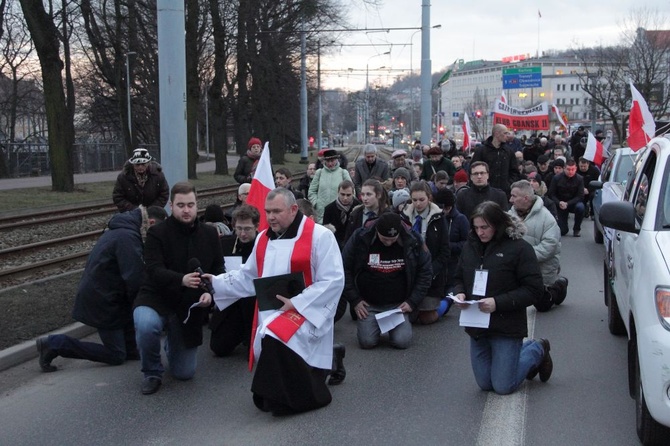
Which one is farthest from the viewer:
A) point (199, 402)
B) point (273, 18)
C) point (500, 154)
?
point (273, 18)

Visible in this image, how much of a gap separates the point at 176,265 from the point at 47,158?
127 feet

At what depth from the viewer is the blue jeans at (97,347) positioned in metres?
7.26

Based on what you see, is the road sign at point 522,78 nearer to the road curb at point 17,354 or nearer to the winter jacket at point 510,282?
the road curb at point 17,354

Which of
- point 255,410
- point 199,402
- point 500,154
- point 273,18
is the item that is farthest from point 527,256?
point 273,18

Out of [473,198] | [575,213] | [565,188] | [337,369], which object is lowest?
[337,369]

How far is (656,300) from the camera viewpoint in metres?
4.80

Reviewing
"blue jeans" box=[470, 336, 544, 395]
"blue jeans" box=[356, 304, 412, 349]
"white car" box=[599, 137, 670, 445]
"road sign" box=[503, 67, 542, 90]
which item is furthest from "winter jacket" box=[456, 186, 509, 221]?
"road sign" box=[503, 67, 542, 90]

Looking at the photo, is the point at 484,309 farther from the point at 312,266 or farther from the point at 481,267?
the point at 312,266

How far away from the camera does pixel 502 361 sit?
6254 mm

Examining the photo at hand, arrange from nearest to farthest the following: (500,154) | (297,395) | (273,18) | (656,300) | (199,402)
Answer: (656,300) < (297,395) < (199,402) < (500,154) < (273,18)

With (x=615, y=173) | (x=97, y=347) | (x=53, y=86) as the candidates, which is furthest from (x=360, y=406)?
(x=53, y=86)

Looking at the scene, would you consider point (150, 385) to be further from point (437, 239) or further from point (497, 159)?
point (497, 159)

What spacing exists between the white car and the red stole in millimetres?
2141

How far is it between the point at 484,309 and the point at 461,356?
1.78 m
